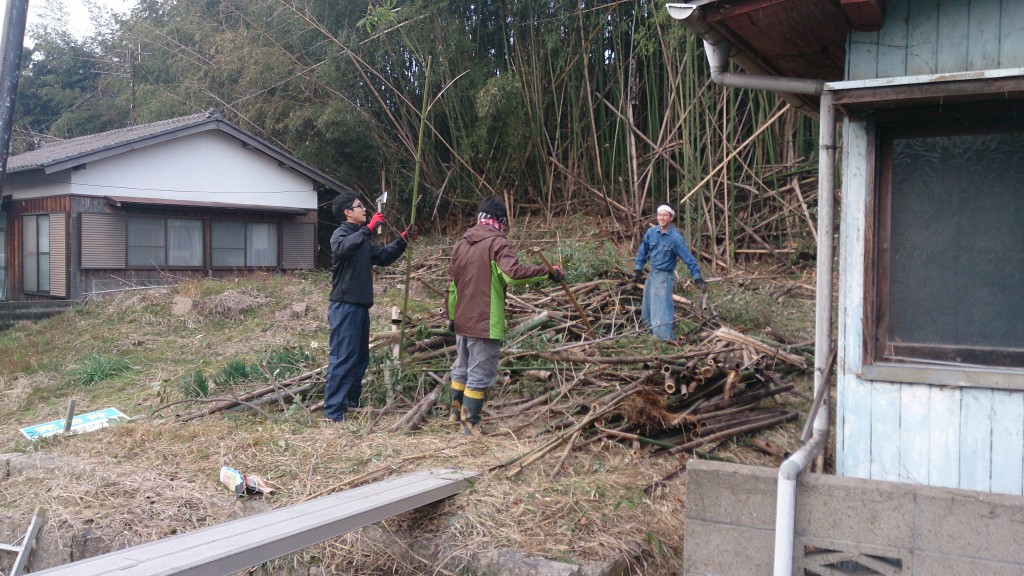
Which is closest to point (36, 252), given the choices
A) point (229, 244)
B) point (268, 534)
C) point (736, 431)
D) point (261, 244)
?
point (229, 244)

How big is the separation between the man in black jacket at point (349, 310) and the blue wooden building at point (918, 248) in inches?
128

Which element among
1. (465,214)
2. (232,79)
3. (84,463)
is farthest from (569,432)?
(232,79)

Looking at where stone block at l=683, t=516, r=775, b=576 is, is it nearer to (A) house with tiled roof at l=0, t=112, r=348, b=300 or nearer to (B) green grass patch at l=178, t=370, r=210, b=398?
(B) green grass patch at l=178, t=370, r=210, b=398

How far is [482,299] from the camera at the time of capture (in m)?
5.57

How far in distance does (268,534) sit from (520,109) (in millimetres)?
11121

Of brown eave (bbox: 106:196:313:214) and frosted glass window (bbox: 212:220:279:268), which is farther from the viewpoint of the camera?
frosted glass window (bbox: 212:220:279:268)

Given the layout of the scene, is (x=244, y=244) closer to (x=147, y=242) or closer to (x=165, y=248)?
(x=165, y=248)

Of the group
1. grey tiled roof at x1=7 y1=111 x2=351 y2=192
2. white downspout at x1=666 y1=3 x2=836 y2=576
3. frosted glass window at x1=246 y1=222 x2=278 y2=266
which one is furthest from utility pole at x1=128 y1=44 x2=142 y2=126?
white downspout at x1=666 y1=3 x2=836 y2=576

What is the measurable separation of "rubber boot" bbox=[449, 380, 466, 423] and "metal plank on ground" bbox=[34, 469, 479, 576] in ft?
3.99

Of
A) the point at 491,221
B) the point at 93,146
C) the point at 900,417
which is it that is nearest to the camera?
the point at 900,417

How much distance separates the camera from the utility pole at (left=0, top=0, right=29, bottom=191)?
6.85 m

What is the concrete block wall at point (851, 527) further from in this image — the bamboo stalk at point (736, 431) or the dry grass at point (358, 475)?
the bamboo stalk at point (736, 431)

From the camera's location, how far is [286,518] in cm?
392

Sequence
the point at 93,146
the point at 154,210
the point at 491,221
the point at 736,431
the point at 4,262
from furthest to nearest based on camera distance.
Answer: the point at 4,262 → the point at 154,210 → the point at 93,146 → the point at 491,221 → the point at 736,431
